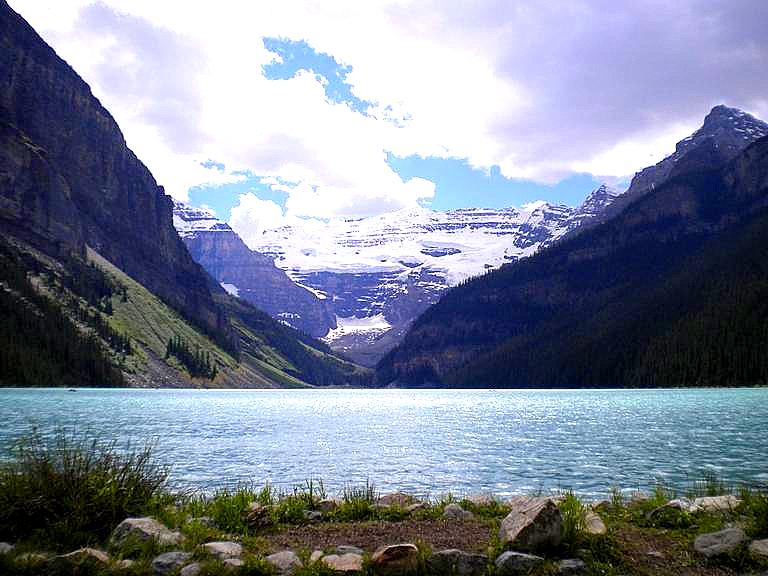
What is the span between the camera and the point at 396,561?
11883mm

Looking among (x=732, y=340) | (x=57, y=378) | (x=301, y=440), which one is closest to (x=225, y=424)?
(x=301, y=440)

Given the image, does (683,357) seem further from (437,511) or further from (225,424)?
(437,511)

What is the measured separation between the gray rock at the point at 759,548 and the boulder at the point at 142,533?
11.7m

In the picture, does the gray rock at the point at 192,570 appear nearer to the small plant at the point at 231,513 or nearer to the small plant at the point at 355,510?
the small plant at the point at 231,513

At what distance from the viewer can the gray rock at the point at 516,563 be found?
38.5 ft

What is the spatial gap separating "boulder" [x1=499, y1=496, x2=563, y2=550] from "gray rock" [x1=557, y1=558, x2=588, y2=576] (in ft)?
2.31

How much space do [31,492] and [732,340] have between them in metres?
193

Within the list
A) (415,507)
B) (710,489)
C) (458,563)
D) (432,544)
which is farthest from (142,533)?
(710,489)

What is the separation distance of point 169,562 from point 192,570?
2.40 feet

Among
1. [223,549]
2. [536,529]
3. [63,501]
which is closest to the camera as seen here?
[536,529]

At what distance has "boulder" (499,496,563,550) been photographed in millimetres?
12500

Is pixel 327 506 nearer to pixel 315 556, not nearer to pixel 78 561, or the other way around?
pixel 315 556

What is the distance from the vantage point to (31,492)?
13883 millimetres

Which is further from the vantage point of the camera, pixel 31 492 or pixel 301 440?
pixel 301 440
